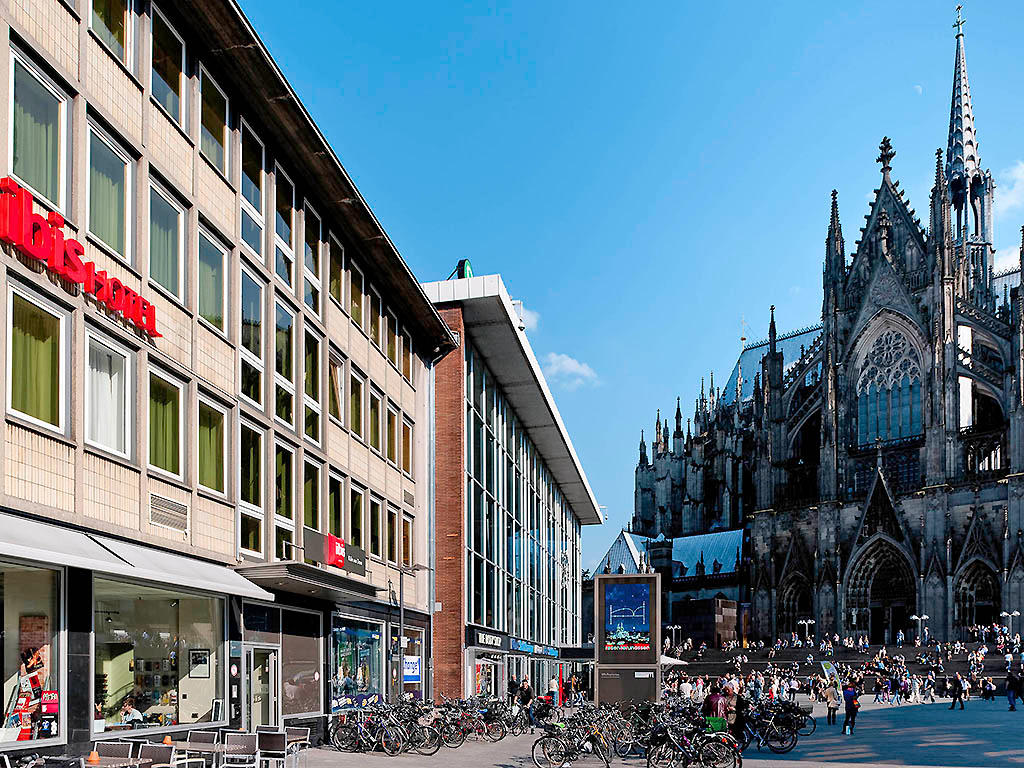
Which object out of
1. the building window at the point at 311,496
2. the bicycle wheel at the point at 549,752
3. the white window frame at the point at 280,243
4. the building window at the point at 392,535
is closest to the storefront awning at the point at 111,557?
the building window at the point at 311,496

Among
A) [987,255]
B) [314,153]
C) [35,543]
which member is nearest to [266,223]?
[314,153]

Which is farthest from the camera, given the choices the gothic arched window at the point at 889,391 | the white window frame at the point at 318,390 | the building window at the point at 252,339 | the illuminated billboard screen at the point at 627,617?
the gothic arched window at the point at 889,391

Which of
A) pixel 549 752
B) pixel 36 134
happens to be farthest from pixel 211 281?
pixel 549 752

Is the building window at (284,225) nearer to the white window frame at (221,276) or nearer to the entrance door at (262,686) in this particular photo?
the white window frame at (221,276)

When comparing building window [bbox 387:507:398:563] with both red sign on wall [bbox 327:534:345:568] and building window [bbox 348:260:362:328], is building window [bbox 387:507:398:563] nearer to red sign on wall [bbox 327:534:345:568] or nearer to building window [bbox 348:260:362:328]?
building window [bbox 348:260:362:328]

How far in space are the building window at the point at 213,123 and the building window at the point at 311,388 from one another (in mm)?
5331

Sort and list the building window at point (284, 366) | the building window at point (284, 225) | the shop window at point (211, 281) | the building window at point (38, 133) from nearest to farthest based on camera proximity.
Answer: the building window at point (38, 133) → the shop window at point (211, 281) → the building window at point (284, 366) → the building window at point (284, 225)

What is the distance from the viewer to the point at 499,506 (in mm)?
45594

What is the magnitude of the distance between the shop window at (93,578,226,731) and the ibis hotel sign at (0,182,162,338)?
358 cm

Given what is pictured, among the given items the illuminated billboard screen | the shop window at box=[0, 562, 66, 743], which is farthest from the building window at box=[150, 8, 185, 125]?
the illuminated billboard screen

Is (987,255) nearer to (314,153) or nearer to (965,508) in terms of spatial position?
(965,508)

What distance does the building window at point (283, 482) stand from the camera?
22781mm

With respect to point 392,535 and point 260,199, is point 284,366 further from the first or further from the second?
point 392,535

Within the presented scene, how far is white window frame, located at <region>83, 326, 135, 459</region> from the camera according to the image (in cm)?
1552
